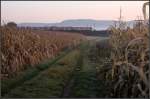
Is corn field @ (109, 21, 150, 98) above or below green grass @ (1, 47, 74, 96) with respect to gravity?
above

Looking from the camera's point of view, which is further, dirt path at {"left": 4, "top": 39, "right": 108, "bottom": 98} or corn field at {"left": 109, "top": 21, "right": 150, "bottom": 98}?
dirt path at {"left": 4, "top": 39, "right": 108, "bottom": 98}

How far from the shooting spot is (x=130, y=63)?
7.79 m

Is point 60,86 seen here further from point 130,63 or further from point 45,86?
point 130,63

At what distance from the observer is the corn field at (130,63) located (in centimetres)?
753

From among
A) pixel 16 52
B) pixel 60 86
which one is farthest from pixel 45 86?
pixel 16 52

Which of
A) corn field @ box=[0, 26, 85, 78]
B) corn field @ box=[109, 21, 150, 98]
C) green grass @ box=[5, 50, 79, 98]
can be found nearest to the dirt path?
green grass @ box=[5, 50, 79, 98]

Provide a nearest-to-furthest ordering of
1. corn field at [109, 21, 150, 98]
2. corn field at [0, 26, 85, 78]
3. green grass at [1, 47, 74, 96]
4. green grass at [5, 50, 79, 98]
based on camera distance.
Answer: corn field at [109, 21, 150, 98] → green grass at [5, 50, 79, 98] → green grass at [1, 47, 74, 96] → corn field at [0, 26, 85, 78]

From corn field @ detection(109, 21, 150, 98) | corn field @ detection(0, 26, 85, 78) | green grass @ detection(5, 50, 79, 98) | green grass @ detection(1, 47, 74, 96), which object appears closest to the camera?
corn field @ detection(109, 21, 150, 98)

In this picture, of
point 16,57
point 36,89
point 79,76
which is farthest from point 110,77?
point 16,57

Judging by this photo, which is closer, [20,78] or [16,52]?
[20,78]

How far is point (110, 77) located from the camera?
934 centimetres

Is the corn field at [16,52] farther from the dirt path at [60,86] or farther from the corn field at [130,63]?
the corn field at [130,63]

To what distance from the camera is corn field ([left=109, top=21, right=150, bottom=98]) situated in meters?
7.53

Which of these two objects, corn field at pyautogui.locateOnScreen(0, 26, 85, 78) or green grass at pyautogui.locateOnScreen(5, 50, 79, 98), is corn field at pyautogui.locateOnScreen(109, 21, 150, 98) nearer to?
green grass at pyautogui.locateOnScreen(5, 50, 79, 98)
